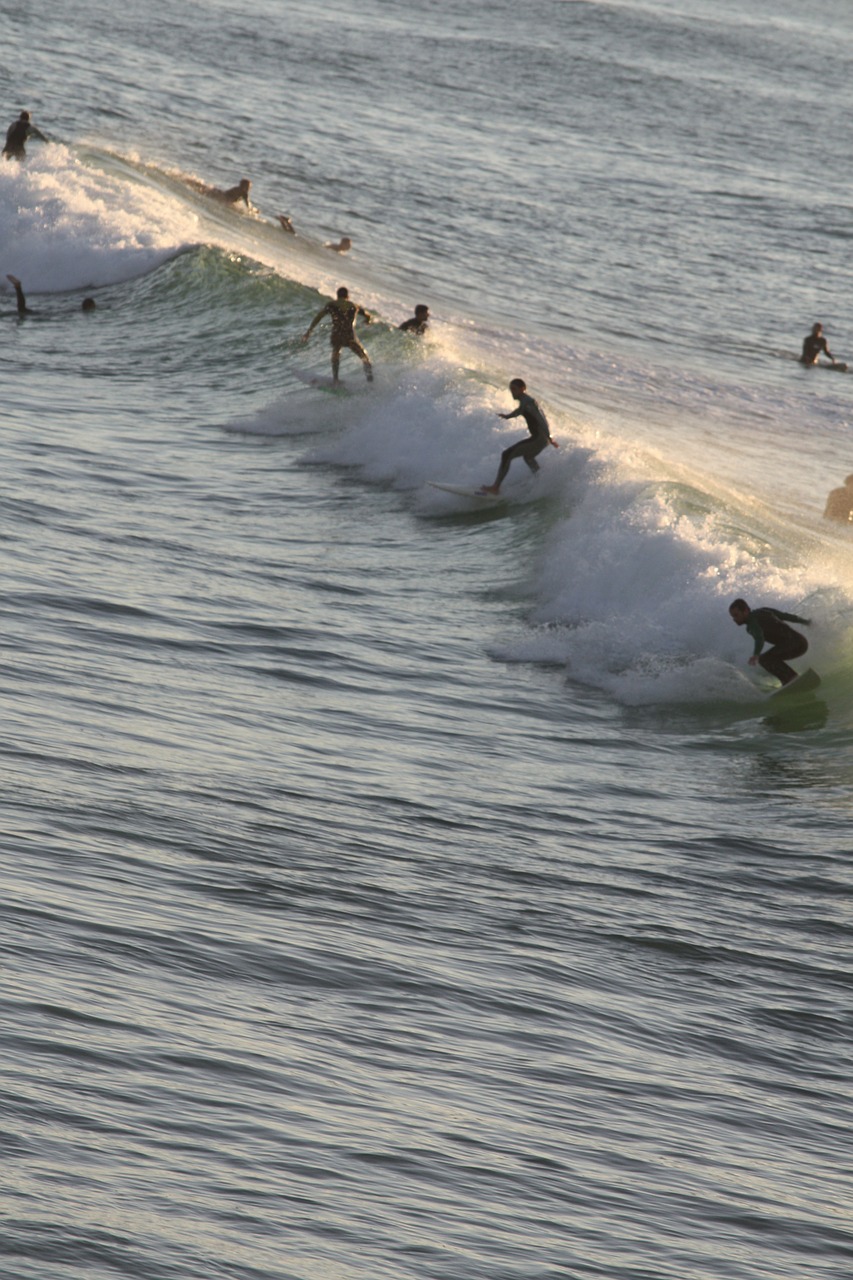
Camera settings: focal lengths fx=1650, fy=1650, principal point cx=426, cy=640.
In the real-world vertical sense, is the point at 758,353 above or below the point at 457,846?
above

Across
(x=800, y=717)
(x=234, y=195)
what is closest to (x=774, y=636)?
(x=800, y=717)

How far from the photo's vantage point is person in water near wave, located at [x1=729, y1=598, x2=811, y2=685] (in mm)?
14977

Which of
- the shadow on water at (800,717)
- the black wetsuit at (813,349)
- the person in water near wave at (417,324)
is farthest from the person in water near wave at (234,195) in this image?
the shadow on water at (800,717)

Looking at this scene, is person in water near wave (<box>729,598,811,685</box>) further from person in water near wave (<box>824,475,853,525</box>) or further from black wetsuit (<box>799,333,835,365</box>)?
black wetsuit (<box>799,333,835,365</box>)

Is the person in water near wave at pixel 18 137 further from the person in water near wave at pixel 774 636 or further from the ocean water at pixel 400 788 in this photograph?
the person in water near wave at pixel 774 636

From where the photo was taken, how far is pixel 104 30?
5753 cm

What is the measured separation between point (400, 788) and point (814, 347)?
2772cm

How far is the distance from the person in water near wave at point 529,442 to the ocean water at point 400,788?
308mm

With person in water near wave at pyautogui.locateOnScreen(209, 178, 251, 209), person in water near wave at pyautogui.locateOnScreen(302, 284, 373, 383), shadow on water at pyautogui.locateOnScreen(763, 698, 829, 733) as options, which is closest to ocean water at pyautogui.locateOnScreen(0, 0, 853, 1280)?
shadow on water at pyautogui.locateOnScreen(763, 698, 829, 733)

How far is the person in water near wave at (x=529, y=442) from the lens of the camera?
70.0 feet

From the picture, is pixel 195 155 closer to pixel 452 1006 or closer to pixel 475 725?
pixel 475 725

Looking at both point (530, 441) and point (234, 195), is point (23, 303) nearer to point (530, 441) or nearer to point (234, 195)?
point (234, 195)

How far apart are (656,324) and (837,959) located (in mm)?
29702

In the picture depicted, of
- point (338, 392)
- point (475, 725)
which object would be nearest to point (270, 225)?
point (338, 392)
